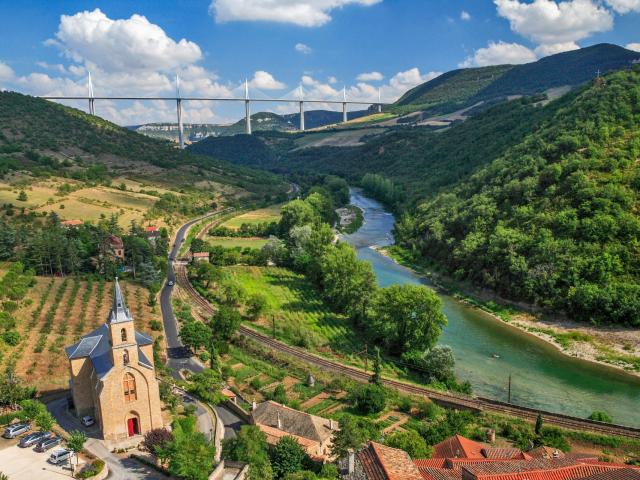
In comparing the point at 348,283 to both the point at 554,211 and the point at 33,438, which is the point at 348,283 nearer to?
the point at 554,211

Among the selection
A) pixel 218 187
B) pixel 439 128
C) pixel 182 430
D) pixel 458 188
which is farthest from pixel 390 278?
pixel 439 128

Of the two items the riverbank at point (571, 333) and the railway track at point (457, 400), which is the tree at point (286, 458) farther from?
the riverbank at point (571, 333)

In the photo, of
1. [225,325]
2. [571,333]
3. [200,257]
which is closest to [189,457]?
[225,325]

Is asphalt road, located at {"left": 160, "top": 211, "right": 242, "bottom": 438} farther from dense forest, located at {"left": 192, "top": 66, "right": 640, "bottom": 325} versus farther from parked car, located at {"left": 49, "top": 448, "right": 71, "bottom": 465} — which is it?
dense forest, located at {"left": 192, "top": 66, "right": 640, "bottom": 325}

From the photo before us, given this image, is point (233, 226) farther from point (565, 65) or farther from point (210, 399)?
point (565, 65)

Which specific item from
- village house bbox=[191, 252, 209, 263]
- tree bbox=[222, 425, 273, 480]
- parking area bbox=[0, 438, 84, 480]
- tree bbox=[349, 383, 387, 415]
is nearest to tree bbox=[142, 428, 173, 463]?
tree bbox=[222, 425, 273, 480]
